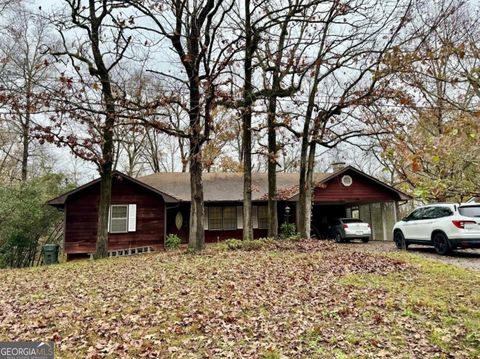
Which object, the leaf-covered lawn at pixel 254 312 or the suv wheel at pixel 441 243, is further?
the suv wheel at pixel 441 243

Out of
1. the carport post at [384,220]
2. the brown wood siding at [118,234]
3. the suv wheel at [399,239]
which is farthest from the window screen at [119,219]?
the carport post at [384,220]

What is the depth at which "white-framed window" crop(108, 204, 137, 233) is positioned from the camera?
1761cm

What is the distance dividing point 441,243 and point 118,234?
14403 mm

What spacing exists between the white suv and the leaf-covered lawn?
2.73 meters

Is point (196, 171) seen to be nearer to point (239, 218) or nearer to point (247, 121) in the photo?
point (247, 121)

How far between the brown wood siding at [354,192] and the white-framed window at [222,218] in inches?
199

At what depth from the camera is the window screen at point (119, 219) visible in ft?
57.7

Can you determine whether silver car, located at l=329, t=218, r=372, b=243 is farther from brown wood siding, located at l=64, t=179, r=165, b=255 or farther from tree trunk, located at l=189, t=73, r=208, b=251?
brown wood siding, located at l=64, t=179, r=165, b=255

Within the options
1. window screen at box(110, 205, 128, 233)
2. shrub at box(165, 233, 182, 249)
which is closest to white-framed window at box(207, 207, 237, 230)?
shrub at box(165, 233, 182, 249)

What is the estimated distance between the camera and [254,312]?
563cm

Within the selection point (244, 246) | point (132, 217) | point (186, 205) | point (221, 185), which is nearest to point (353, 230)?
point (221, 185)

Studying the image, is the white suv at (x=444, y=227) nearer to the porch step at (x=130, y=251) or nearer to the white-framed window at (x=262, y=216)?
the white-framed window at (x=262, y=216)

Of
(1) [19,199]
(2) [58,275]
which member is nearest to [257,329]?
(2) [58,275]

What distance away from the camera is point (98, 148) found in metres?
13.5
